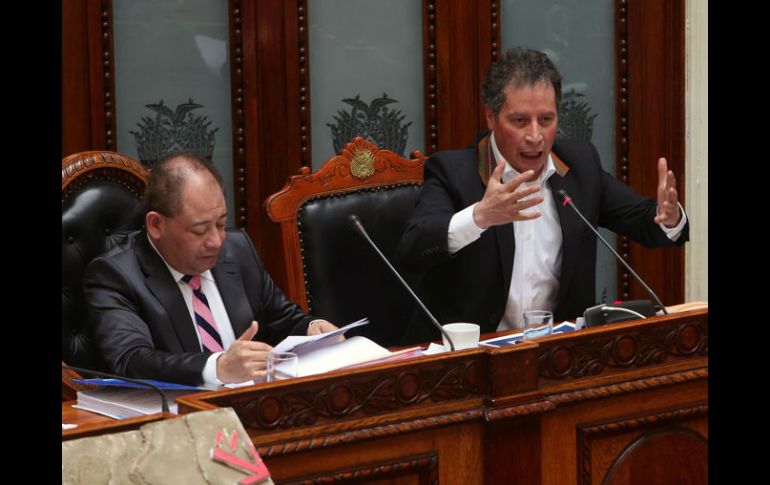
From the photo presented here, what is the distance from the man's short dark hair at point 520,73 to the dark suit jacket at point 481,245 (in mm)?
184

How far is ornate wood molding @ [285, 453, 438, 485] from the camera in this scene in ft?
4.94

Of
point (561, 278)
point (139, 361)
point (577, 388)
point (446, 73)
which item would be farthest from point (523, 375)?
point (446, 73)

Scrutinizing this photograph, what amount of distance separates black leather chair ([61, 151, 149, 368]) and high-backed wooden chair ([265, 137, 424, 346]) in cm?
37

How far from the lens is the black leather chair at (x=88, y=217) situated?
225 centimetres

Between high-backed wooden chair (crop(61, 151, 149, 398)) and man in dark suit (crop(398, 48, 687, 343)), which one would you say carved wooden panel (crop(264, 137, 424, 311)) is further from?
high-backed wooden chair (crop(61, 151, 149, 398))

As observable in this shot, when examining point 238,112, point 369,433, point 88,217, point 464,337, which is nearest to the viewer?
point 369,433

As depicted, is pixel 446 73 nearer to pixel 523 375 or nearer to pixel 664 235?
pixel 664 235

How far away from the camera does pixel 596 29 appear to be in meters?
3.90

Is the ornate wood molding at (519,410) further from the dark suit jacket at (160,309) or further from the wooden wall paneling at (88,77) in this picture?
the wooden wall paneling at (88,77)

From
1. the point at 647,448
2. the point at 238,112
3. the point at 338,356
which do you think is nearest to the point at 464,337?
the point at 338,356

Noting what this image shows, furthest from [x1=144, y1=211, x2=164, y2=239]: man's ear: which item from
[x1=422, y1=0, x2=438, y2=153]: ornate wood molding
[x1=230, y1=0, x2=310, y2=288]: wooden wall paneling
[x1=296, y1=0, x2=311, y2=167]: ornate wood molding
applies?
[x1=422, y1=0, x2=438, y2=153]: ornate wood molding

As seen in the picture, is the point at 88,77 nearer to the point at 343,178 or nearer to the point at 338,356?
the point at 343,178

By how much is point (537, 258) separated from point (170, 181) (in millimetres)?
1062

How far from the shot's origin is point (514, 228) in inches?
107
